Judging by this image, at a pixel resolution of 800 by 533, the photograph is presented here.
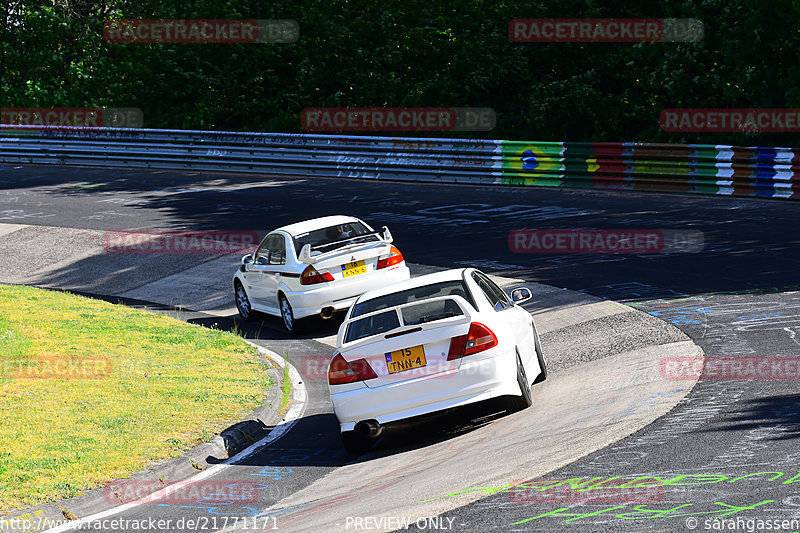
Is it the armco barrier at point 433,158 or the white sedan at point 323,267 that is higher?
the armco barrier at point 433,158

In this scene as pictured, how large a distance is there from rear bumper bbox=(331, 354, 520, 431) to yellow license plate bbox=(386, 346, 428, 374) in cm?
13

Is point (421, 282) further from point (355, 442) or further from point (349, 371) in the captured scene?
point (355, 442)

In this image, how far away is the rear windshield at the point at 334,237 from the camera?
15461 mm

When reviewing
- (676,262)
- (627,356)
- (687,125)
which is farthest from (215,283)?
(687,125)

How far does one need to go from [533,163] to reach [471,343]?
663 inches

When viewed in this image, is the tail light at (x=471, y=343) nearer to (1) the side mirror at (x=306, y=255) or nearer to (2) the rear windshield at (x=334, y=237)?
(1) the side mirror at (x=306, y=255)

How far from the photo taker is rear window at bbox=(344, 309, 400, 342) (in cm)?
962

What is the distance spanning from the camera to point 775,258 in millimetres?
15633

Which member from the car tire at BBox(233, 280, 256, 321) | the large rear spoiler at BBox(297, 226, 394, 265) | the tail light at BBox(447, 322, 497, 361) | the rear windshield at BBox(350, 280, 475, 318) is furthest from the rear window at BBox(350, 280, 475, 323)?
the car tire at BBox(233, 280, 256, 321)

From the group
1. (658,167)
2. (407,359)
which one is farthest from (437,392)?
(658,167)

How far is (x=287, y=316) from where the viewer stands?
15.6 m

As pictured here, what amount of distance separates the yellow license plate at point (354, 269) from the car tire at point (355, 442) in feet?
18.7

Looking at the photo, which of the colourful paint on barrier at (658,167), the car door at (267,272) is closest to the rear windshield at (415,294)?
the car door at (267,272)

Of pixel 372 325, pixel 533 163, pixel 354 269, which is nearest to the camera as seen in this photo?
pixel 372 325
